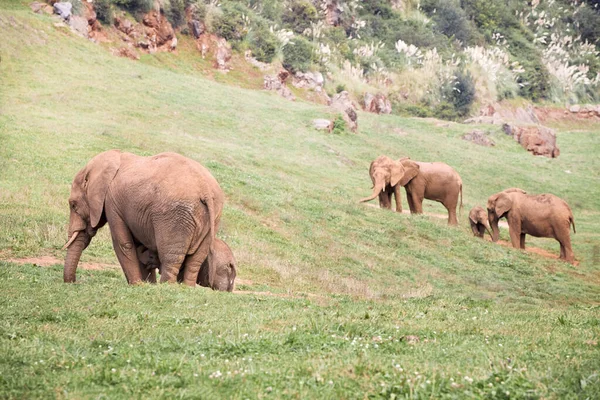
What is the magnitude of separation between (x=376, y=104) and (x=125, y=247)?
228 ft

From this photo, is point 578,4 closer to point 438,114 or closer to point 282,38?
point 438,114

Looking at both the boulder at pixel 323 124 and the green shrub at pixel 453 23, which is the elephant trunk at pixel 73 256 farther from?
the green shrub at pixel 453 23

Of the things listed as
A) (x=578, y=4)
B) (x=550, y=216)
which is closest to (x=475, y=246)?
(x=550, y=216)

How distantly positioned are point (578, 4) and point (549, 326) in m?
139

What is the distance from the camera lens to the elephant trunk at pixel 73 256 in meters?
13.9

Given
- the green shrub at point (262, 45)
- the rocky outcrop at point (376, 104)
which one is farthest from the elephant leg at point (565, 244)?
the green shrub at point (262, 45)

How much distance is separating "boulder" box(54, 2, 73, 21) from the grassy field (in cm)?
358

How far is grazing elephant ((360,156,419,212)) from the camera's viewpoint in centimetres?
3216

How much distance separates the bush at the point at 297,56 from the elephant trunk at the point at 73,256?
67.8 meters

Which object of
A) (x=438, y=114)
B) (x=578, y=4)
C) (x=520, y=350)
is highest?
(x=578, y=4)

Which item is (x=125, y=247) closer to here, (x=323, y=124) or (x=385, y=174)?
(x=385, y=174)

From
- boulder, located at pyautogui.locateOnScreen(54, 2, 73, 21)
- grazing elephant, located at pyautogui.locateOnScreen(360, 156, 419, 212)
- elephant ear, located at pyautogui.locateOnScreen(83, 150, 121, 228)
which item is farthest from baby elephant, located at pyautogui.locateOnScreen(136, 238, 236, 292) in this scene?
boulder, located at pyautogui.locateOnScreen(54, 2, 73, 21)

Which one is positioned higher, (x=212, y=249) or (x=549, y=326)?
(x=549, y=326)

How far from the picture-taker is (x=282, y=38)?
84938 millimetres
